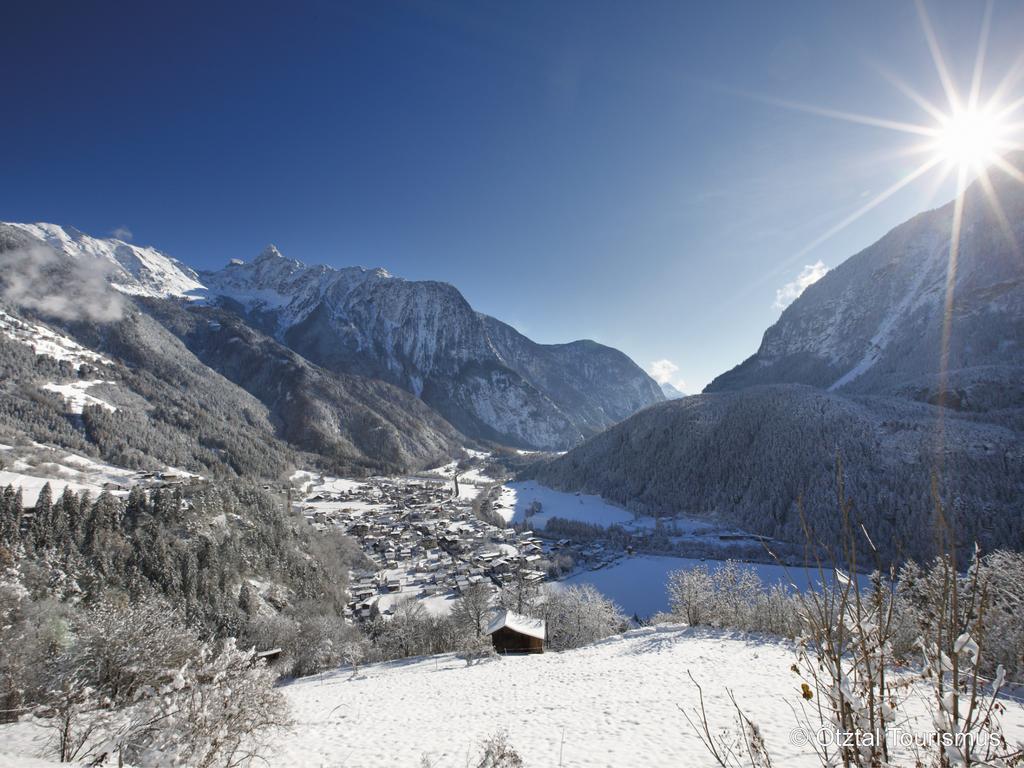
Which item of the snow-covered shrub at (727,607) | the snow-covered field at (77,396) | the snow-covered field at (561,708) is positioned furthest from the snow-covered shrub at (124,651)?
the snow-covered field at (77,396)

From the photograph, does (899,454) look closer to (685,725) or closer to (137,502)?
(685,725)

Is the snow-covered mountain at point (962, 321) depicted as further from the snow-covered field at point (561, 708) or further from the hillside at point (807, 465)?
the snow-covered field at point (561, 708)

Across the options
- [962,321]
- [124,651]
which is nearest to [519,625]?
[124,651]

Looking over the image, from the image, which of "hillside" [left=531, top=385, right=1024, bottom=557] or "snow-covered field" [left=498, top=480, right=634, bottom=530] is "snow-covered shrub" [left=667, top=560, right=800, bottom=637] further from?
"snow-covered field" [left=498, top=480, right=634, bottom=530]

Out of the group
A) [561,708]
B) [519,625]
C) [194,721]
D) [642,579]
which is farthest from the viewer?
[642,579]

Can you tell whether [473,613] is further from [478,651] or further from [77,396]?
[77,396]

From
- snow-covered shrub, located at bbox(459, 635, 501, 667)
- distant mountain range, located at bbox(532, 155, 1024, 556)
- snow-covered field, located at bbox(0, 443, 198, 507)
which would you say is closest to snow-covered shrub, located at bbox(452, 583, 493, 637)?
snow-covered shrub, located at bbox(459, 635, 501, 667)

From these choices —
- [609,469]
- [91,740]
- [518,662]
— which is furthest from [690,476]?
[91,740]
